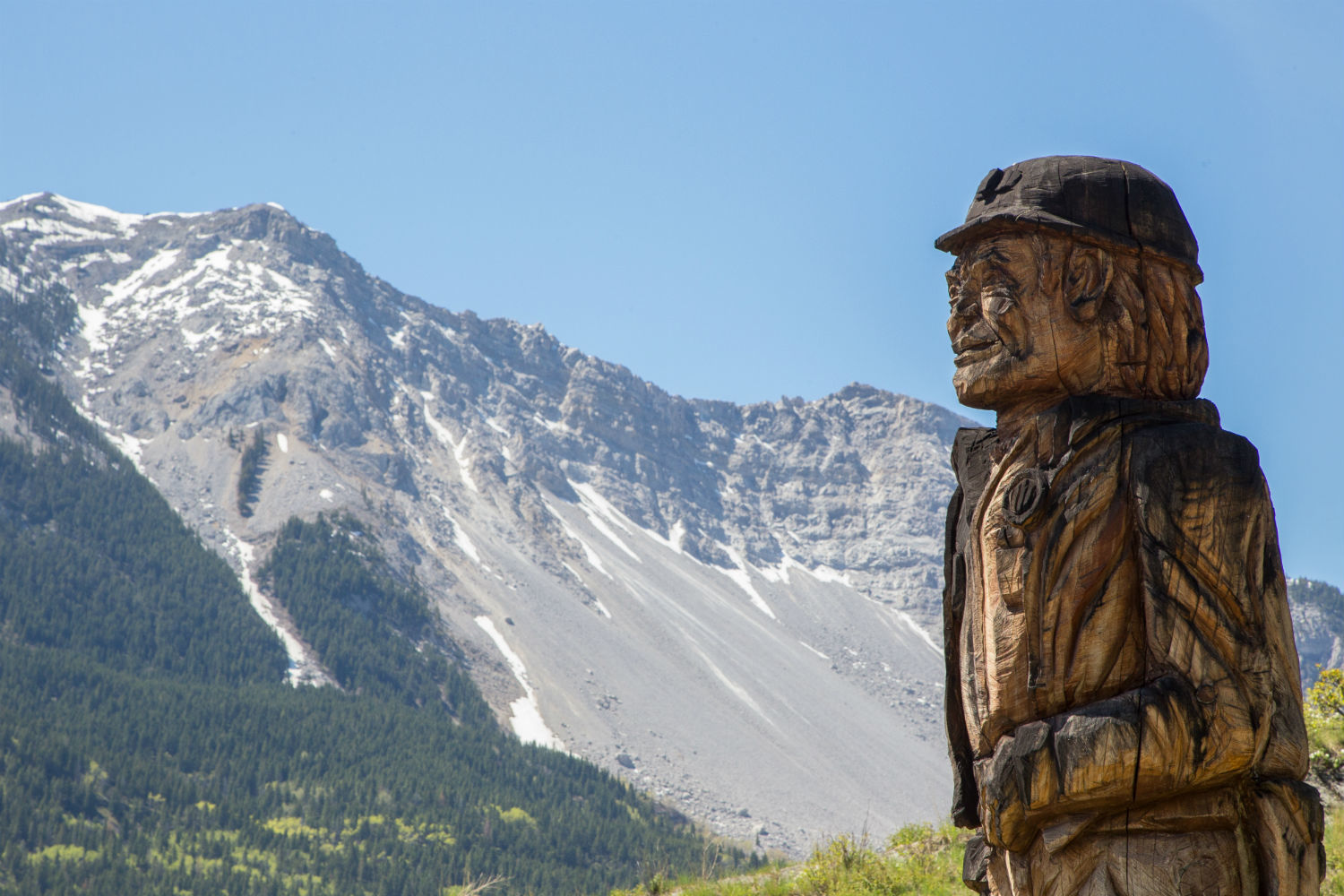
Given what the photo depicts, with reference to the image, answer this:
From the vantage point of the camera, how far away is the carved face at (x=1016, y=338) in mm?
6051

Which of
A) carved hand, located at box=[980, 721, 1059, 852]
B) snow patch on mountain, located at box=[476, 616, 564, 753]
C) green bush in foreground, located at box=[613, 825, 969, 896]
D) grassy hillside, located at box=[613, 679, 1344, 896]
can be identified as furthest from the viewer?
snow patch on mountain, located at box=[476, 616, 564, 753]

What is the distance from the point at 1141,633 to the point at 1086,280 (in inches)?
66.7

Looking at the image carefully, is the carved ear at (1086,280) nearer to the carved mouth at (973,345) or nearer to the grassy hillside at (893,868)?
the carved mouth at (973,345)

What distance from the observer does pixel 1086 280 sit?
6.07 meters

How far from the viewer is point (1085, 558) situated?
564cm

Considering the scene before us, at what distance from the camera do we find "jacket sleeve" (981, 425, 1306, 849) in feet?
17.3

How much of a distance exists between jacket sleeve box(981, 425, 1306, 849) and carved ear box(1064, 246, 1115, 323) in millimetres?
782

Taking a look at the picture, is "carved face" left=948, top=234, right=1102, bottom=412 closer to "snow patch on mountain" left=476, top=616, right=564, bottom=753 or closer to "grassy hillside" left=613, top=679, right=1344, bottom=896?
"grassy hillside" left=613, top=679, right=1344, bottom=896

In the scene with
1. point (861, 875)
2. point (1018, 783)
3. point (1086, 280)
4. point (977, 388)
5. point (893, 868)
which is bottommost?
point (861, 875)

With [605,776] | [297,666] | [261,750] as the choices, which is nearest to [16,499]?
[297,666]

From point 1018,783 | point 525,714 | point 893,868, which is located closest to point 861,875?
point 893,868

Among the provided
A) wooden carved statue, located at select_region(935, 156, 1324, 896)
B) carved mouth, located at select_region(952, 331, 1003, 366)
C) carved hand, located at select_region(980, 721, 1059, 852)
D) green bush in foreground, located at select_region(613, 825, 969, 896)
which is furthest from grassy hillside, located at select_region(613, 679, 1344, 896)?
carved mouth, located at select_region(952, 331, 1003, 366)

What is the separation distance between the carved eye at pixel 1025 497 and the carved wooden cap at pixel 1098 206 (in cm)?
121

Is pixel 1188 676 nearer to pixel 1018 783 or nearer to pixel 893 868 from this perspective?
pixel 1018 783
